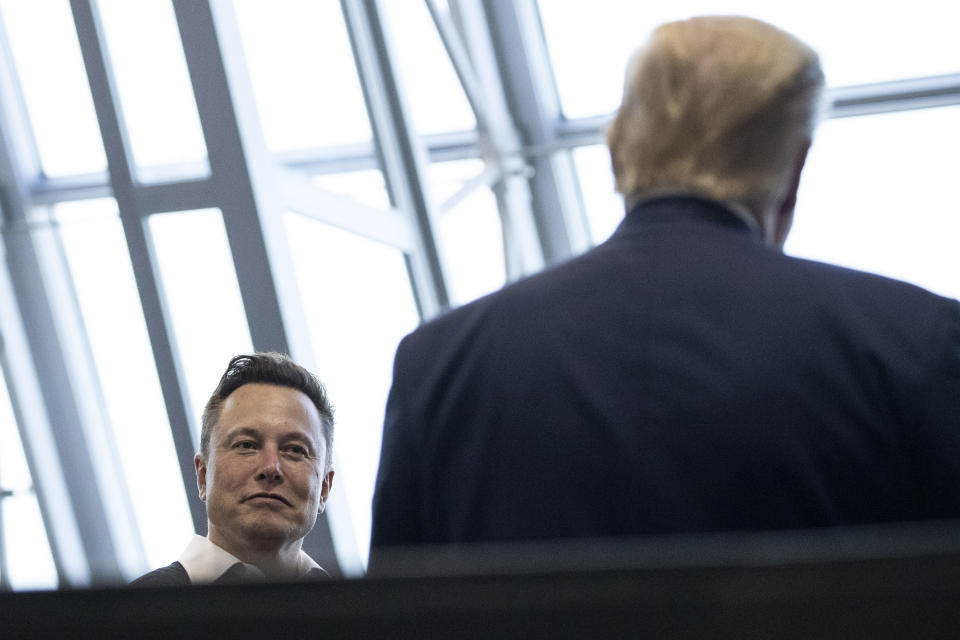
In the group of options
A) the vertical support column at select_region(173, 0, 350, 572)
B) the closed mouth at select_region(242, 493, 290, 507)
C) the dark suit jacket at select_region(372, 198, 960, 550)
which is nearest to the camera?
the dark suit jacket at select_region(372, 198, 960, 550)

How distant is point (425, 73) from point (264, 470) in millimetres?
4095

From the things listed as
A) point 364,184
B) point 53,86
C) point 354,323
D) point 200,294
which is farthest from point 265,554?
point 53,86

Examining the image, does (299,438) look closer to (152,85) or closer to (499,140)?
(152,85)

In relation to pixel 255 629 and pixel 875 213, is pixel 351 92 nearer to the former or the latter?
pixel 875 213

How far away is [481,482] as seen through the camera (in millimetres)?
1206

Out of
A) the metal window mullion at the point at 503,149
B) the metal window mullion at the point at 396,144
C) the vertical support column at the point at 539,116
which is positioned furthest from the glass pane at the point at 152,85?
the vertical support column at the point at 539,116

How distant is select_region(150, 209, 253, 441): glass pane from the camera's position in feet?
18.2

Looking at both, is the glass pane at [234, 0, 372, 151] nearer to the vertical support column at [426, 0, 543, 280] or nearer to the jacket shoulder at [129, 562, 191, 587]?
the vertical support column at [426, 0, 543, 280]

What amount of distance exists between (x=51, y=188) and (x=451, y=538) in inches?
226

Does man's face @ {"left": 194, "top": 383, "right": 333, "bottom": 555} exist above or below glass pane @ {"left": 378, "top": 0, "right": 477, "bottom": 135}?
below

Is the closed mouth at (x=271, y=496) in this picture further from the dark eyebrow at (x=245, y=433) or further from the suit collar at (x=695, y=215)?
the suit collar at (x=695, y=215)

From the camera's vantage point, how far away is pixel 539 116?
23.1 ft

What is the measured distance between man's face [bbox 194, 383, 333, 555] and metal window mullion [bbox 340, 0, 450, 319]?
3109 millimetres

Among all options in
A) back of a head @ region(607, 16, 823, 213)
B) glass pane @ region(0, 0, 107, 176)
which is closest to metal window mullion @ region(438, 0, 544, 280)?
glass pane @ region(0, 0, 107, 176)
